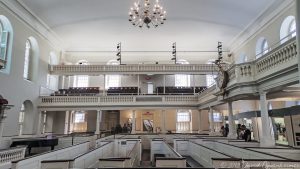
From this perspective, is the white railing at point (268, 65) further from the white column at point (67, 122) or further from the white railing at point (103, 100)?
the white column at point (67, 122)

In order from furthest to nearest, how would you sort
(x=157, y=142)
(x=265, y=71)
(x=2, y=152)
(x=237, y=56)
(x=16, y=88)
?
(x=237, y=56) → (x=16, y=88) → (x=157, y=142) → (x=2, y=152) → (x=265, y=71)

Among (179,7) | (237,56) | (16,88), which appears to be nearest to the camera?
(16,88)

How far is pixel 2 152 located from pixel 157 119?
17221mm

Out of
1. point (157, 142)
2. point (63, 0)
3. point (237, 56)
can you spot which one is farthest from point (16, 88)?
point (237, 56)

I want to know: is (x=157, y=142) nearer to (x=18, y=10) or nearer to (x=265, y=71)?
(x=265, y=71)

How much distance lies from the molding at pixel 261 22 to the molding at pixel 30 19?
54.7 feet

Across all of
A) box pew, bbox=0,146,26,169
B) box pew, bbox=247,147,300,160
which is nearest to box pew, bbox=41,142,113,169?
box pew, bbox=0,146,26,169

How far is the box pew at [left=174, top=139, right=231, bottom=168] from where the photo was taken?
6770 mm

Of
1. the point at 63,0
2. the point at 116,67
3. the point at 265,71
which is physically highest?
the point at 63,0

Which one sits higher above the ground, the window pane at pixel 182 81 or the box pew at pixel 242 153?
the window pane at pixel 182 81

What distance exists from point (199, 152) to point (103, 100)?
40.2ft

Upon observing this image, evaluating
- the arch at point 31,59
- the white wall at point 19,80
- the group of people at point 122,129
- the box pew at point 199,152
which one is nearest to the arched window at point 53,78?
the white wall at point 19,80

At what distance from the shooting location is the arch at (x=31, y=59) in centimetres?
1863

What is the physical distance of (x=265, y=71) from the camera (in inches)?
329
